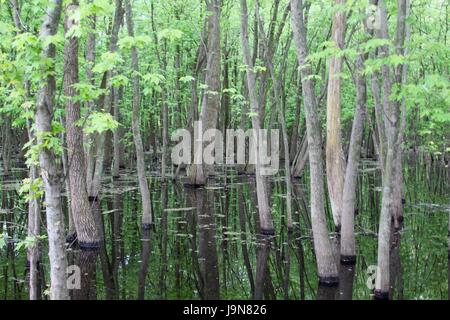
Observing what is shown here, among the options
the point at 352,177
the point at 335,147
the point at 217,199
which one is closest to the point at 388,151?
the point at 352,177

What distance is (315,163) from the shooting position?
8.83 meters

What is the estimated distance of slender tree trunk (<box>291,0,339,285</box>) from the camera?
28.8 ft

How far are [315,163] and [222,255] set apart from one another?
3135 millimetres

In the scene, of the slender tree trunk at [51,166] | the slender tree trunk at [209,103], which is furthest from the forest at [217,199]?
the slender tree trunk at [209,103]

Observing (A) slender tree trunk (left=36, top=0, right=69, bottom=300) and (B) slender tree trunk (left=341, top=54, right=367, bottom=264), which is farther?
(B) slender tree trunk (left=341, top=54, right=367, bottom=264)

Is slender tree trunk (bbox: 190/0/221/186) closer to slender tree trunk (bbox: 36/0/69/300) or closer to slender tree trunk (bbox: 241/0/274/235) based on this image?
slender tree trunk (bbox: 241/0/274/235)

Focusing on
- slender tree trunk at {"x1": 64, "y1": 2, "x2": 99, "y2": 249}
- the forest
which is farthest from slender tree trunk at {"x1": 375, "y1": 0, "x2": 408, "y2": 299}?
slender tree trunk at {"x1": 64, "y1": 2, "x2": 99, "y2": 249}

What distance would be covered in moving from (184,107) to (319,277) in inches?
971

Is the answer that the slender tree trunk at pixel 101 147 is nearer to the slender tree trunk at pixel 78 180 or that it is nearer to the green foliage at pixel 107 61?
the slender tree trunk at pixel 78 180

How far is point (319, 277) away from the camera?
9.02 metres

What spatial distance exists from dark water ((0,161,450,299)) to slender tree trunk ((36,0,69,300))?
75.7 inches

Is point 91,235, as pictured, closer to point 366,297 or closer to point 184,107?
point 366,297
